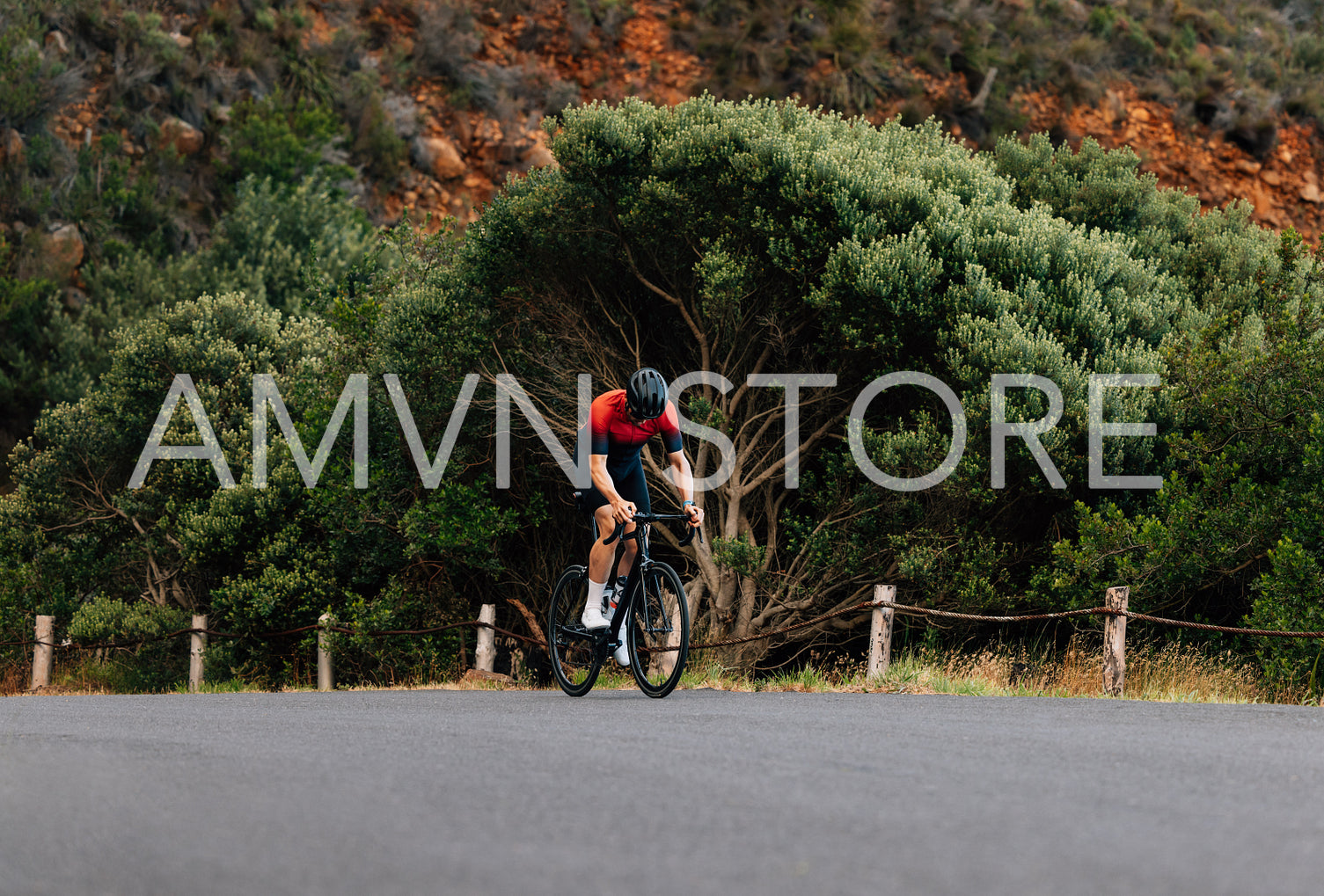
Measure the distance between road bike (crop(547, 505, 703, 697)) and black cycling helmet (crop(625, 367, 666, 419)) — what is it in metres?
0.72

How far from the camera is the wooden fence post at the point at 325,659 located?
59.6 ft

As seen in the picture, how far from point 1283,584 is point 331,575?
1391 cm

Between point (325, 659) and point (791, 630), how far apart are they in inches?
292

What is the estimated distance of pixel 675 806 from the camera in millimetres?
4352

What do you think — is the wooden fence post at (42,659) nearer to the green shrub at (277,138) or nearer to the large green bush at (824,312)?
the large green bush at (824,312)

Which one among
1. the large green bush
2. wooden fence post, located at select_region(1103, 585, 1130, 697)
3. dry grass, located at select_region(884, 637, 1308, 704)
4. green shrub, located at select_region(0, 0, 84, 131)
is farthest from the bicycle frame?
green shrub, located at select_region(0, 0, 84, 131)

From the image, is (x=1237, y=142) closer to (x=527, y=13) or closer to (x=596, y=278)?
(x=527, y=13)

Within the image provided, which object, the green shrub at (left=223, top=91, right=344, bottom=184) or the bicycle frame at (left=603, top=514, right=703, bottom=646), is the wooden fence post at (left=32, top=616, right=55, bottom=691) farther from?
the green shrub at (left=223, top=91, right=344, bottom=184)

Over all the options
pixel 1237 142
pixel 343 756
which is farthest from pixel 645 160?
pixel 1237 142

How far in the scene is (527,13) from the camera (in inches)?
1624

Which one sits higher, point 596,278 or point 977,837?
point 596,278

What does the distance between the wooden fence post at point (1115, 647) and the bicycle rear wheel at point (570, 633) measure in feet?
14.2

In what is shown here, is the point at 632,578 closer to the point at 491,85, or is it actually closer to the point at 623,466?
the point at 623,466

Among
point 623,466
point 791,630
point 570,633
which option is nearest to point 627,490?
point 623,466
